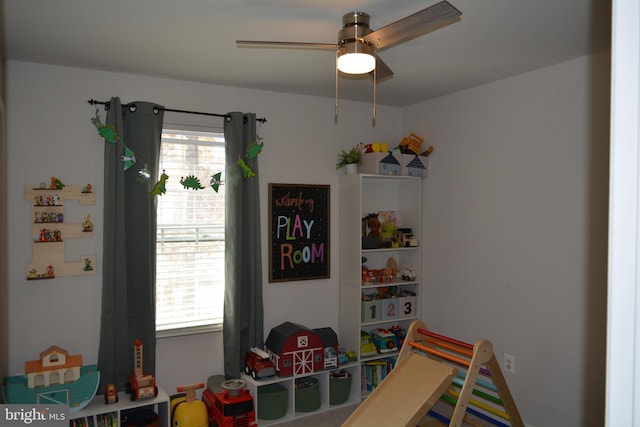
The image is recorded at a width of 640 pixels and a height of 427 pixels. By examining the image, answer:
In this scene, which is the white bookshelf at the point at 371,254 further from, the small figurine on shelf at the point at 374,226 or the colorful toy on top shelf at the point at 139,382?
the colorful toy on top shelf at the point at 139,382

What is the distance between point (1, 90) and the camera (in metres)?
2.75

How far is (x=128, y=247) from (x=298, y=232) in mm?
1322

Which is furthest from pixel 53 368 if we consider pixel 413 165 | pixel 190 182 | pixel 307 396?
pixel 413 165

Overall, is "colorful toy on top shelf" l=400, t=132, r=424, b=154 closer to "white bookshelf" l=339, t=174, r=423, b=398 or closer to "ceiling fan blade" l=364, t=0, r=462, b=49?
"white bookshelf" l=339, t=174, r=423, b=398

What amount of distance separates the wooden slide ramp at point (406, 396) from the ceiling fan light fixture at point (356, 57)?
5.76 feet

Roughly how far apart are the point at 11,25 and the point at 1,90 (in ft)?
1.84

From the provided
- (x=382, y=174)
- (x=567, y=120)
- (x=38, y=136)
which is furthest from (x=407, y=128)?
(x=38, y=136)

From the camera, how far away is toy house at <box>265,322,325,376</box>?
3465 mm

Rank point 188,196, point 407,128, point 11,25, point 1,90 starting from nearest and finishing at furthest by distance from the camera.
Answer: point 11,25, point 1,90, point 188,196, point 407,128

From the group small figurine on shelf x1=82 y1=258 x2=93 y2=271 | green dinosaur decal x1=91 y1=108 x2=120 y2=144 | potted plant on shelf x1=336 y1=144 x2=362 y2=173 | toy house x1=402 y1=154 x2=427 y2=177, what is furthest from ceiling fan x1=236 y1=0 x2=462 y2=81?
small figurine on shelf x1=82 y1=258 x2=93 y2=271

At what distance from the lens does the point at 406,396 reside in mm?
2688

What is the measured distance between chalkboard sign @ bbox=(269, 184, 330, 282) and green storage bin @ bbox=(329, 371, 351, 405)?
2.72ft

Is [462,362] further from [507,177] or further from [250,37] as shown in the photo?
[250,37]

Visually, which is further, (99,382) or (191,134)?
(191,134)
